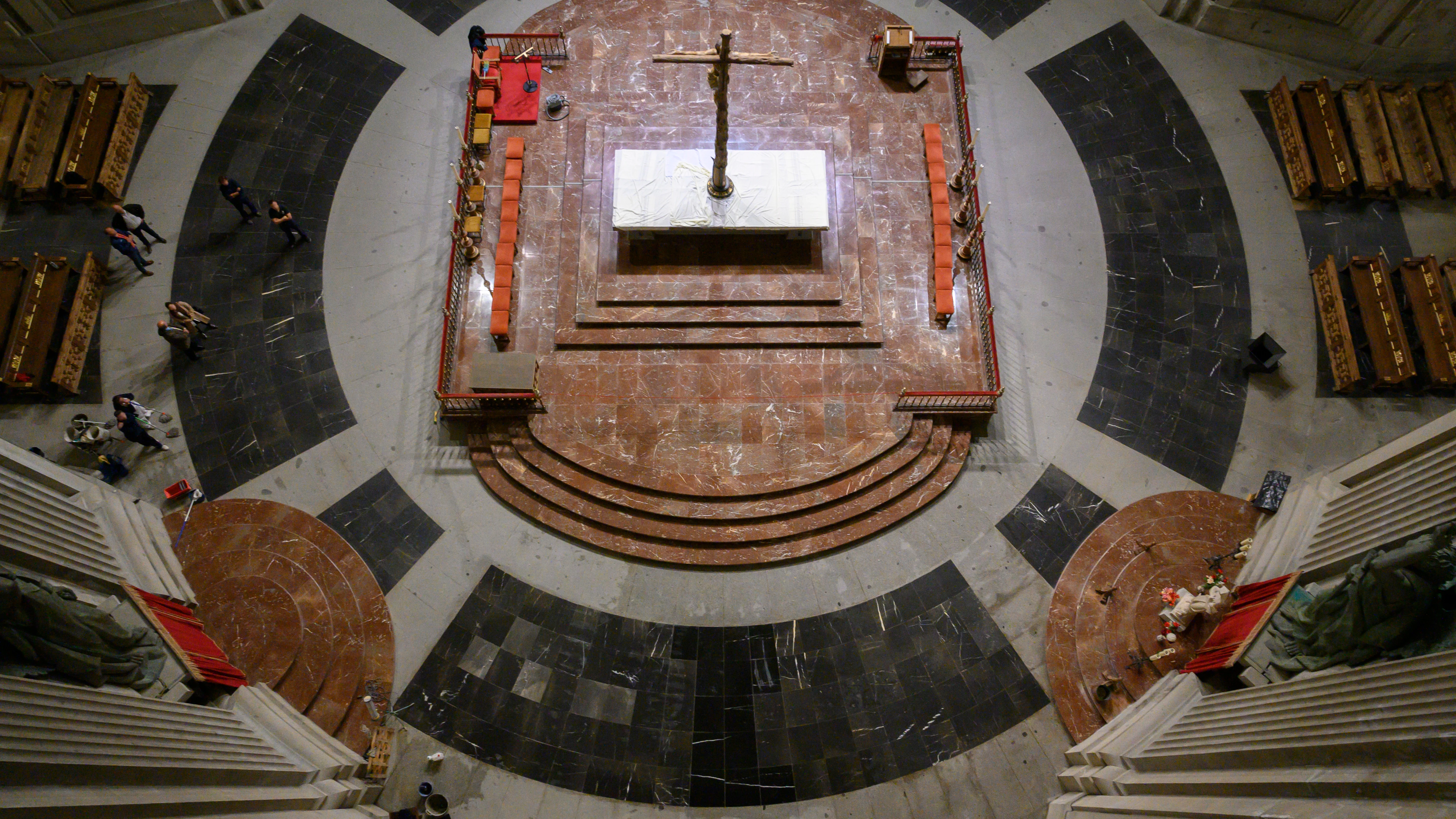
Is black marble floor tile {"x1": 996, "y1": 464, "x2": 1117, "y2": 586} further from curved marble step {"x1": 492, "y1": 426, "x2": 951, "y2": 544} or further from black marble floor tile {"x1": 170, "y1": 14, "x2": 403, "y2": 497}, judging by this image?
black marble floor tile {"x1": 170, "y1": 14, "x2": 403, "y2": 497}

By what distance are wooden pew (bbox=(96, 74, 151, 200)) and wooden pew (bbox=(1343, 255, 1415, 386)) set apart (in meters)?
21.1

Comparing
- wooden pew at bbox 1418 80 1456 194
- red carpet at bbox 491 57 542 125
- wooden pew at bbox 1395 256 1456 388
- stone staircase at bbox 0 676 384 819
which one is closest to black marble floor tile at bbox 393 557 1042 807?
stone staircase at bbox 0 676 384 819

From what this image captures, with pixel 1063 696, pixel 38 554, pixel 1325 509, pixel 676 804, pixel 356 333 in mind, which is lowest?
pixel 676 804

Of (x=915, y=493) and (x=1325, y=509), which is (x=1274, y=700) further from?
(x=915, y=493)

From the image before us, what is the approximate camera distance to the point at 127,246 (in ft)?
44.0

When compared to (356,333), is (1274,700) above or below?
below

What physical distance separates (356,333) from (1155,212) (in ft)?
45.7

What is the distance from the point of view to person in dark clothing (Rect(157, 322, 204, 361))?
12.9m

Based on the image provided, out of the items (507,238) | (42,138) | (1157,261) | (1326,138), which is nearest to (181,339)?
(42,138)

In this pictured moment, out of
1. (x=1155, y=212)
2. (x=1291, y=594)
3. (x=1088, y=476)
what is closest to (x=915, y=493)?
(x=1088, y=476)

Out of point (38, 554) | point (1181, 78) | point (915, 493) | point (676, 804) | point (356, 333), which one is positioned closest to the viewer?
point (38, 554)

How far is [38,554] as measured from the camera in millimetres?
9812

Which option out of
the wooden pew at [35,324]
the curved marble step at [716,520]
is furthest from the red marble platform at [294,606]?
the wooden pew at [35,324]

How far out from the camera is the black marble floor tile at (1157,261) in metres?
13.3
